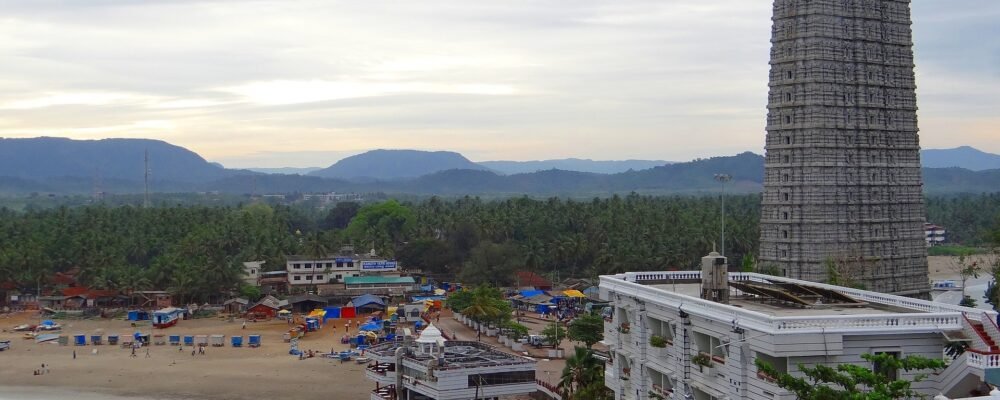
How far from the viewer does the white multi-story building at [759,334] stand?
71.1 ft

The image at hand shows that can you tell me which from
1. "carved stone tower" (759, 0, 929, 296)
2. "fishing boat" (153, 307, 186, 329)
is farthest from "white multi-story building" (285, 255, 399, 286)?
"carved stone tower" (759, 0, 929, 296)

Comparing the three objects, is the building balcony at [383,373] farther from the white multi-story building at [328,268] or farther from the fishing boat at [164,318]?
the white multi-story building at [328,268]

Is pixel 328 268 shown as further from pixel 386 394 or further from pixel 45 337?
pixel 386 394

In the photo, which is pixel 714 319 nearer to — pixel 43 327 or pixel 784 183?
pixel 784 183

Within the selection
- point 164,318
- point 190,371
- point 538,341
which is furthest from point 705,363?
point 164,318

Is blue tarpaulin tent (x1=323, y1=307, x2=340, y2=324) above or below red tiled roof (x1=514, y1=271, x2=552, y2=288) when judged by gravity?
below

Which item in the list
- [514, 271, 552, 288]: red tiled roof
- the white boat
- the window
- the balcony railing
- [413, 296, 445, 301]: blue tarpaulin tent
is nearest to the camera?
the window

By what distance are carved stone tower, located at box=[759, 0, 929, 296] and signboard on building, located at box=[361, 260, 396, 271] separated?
4933 centimetres

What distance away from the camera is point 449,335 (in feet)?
244

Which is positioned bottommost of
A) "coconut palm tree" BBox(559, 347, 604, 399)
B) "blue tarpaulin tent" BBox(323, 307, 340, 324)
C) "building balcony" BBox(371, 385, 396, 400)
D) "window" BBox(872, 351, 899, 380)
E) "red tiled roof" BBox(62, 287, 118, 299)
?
"blue tarpaulin tent" BBox(323, 307, 340, 324)

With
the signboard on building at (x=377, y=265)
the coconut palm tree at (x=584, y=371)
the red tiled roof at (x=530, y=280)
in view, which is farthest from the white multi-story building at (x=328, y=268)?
the coconut palm tree at (x=584, y=371)

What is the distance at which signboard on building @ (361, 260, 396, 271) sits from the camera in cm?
10362

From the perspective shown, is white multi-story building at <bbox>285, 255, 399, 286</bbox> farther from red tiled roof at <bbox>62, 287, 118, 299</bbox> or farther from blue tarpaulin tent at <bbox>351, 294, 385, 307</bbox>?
red tiled roof at <bbox>62, 287, 118, 299</bbox>

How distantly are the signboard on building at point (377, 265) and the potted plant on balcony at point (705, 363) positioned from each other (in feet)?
263
